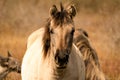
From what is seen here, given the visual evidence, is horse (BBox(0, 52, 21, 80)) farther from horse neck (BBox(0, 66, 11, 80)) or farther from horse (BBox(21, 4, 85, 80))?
horse (BBox(21, 4, 85, 80))

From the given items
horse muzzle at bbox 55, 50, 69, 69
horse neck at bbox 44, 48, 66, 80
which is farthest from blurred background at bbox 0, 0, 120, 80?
horse muzzle at bbox 55, 50, 69, 69

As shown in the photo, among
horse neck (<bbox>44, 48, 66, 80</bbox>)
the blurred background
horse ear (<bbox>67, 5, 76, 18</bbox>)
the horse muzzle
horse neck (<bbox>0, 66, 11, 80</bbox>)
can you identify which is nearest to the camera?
the horse muzzle

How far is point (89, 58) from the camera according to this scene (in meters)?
9.40

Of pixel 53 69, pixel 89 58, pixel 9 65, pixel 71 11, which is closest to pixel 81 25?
pixel 9 65

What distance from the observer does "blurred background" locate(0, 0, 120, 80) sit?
16413 mm

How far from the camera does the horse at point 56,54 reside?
285 inches

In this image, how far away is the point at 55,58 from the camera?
23.6 feet

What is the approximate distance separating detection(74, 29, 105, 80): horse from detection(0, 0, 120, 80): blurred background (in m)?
0.70

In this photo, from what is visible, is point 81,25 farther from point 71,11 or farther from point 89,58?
point 71,11

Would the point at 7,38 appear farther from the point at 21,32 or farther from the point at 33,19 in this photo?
the point at 33,19

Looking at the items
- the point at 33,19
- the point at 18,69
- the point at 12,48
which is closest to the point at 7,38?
the point at 12,48

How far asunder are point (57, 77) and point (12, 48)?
439 inches

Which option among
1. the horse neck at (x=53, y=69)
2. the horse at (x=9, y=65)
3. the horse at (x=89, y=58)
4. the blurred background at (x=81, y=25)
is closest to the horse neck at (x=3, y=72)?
the horse at (x=9, y=65)

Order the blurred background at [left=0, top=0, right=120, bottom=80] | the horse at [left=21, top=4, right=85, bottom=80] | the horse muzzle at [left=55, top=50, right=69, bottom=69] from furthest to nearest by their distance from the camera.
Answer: the blurred background at [left=0, top=0, right=120, bottom=80] → the horse at [left=21, top=4, right=85, bottom=80] → the horse muzzle at [left=55, top=50, right=69, bottom=69]
